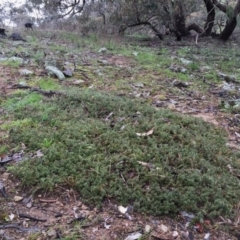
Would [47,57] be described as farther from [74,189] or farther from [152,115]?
[74,189]

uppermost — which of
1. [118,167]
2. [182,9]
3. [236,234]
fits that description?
[182,9]

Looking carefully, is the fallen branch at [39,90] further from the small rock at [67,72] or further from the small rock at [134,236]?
the small rock at [134,236]

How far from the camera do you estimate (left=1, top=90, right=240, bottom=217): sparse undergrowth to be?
2.49m

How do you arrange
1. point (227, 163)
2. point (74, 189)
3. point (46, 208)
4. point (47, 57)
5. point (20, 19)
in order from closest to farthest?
point (46, 208)
point (74, 189)
point (227, 163)
point (47, 57)
point (20, 19)

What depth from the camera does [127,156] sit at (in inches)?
114

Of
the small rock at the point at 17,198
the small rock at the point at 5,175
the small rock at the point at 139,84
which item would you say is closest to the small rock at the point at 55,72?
the small rock at the point at 139,84

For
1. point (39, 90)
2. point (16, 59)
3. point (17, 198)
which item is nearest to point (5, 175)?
point (17, 198)

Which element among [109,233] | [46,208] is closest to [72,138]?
[46,208]

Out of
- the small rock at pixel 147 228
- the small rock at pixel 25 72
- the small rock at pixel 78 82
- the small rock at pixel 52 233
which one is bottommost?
the small rock at pixel 147 228

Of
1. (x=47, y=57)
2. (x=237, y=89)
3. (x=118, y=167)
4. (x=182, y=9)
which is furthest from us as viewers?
(x=182, y=9)

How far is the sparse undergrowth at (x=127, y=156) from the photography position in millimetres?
2488

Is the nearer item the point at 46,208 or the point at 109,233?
the point at 109,233

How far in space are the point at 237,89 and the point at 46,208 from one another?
4.20 meters

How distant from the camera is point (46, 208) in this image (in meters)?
2.38
